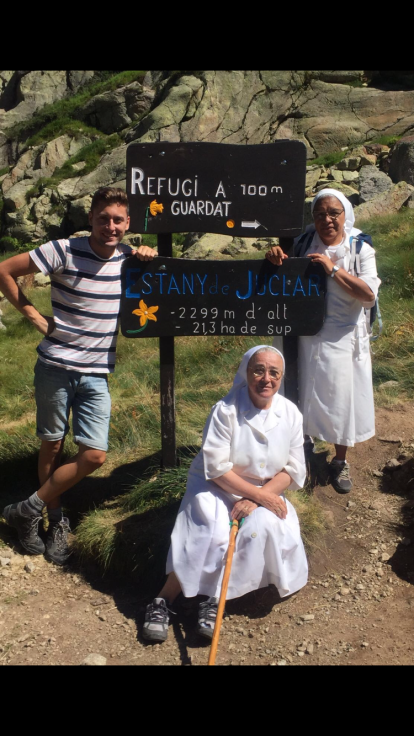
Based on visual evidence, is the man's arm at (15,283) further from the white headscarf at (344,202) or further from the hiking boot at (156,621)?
the white headscarf at (344,202)

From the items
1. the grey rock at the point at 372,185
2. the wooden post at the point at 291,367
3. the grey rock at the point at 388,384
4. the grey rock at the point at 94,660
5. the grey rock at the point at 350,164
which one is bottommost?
the grey rock at the point at 94,660

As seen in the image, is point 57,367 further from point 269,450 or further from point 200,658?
point 200,658

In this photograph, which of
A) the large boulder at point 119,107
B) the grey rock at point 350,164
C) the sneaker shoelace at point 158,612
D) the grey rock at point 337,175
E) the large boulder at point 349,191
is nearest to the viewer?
the sneaker shoelace at point 158,612

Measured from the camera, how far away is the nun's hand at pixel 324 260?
3988 mm

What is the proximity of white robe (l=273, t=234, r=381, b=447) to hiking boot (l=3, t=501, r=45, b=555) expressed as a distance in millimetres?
1799

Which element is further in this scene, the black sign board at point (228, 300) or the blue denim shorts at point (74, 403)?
the black sign board at point (228, 300)

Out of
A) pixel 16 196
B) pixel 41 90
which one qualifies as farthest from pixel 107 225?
pixel 41 90

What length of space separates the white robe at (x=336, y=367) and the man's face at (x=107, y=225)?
1225mm

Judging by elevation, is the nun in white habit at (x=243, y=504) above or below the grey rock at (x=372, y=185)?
below

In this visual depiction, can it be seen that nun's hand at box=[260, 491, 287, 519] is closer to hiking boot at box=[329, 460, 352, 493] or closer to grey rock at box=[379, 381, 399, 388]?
hiking boot at box=[329, 460, 352, 493]

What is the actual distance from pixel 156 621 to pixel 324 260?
7.39 feet

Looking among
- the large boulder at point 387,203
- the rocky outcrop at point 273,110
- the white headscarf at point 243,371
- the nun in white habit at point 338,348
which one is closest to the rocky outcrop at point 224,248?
the large boulder at point 387,203

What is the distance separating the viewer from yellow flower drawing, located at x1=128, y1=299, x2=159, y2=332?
4.03 meters

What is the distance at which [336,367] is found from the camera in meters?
4.12
